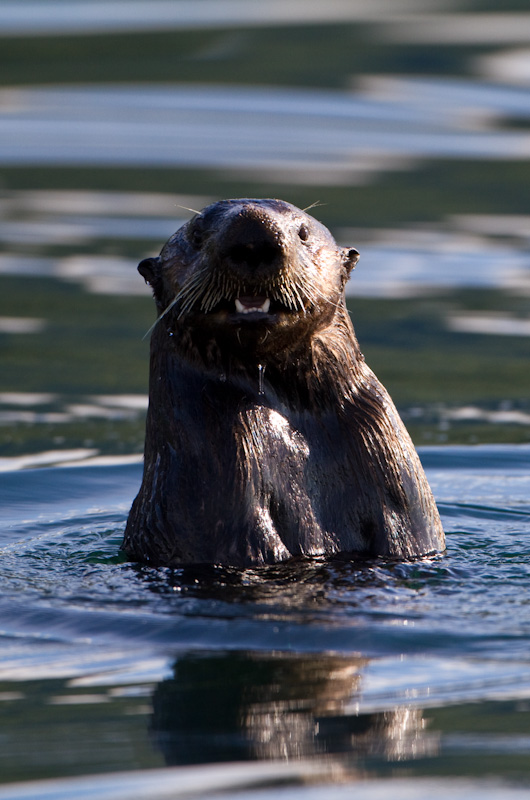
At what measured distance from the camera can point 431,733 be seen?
14.0 ft

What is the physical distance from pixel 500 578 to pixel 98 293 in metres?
7.17

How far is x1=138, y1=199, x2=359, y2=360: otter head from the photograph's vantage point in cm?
549

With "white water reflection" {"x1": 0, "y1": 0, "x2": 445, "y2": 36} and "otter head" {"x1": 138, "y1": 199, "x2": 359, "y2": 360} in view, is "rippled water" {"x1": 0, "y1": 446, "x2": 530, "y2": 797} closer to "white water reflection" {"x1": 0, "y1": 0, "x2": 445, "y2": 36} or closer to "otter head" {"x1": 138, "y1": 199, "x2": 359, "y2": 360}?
"otter head" {"x1": 138, "y1": 199, "x2": 359, "y2": 360}

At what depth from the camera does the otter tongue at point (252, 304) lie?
18.5 ft

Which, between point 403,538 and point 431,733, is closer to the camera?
point 431,733

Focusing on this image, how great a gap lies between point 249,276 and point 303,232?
0.56 metres

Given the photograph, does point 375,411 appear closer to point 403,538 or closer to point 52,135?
point 403,538

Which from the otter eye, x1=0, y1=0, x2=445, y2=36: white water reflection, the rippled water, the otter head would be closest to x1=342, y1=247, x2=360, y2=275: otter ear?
the otter head

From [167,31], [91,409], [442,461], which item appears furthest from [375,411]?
[167,31]

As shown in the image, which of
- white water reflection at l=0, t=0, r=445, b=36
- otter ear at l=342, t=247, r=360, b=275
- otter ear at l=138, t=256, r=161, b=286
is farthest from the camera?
white water reflection at l=0, t=0, r=445, b=36

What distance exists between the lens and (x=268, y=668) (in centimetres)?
488

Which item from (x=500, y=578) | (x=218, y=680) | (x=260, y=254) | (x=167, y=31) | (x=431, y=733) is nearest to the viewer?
(x=431, y=733)

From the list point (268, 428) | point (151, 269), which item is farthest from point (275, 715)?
point (151, 269)

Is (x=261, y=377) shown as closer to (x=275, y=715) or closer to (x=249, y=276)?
(x=249, y=276)
